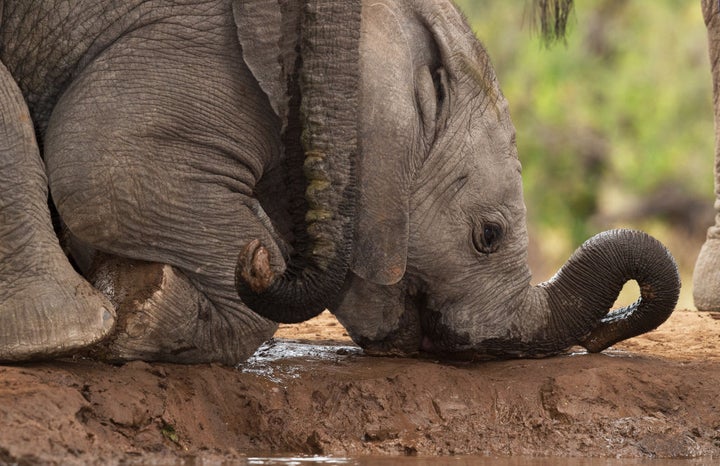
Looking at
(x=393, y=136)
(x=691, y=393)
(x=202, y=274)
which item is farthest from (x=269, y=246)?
(x=691, y=393)

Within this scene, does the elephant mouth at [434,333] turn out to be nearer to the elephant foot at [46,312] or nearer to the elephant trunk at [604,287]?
the elephant trunk at [604,287]

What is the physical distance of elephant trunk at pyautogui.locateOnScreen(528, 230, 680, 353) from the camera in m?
5.10

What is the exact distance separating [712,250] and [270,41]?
3337 mm

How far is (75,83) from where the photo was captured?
179 inches

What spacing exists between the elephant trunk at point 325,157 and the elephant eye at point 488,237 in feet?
2.43

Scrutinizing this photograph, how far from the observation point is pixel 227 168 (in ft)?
15.2

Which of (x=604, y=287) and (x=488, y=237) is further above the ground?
(x=488, y=237)

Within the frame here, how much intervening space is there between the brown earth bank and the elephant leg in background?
1653mm

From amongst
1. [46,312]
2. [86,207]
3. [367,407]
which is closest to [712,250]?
[367,407]

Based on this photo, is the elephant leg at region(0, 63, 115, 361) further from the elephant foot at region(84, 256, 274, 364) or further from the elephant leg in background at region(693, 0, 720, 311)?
the elephant leg in background at region(693, 0, 720, 311)

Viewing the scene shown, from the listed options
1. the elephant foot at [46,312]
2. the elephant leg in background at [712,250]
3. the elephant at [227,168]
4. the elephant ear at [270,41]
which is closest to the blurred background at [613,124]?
the elephant leg in background at [712,250]

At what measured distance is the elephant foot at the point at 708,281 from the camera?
688 cm

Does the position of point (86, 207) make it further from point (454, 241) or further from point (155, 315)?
point (454, 241)

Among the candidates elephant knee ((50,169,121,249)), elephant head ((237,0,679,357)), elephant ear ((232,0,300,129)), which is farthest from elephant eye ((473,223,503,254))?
elephant knee ((50,169,121,249))
